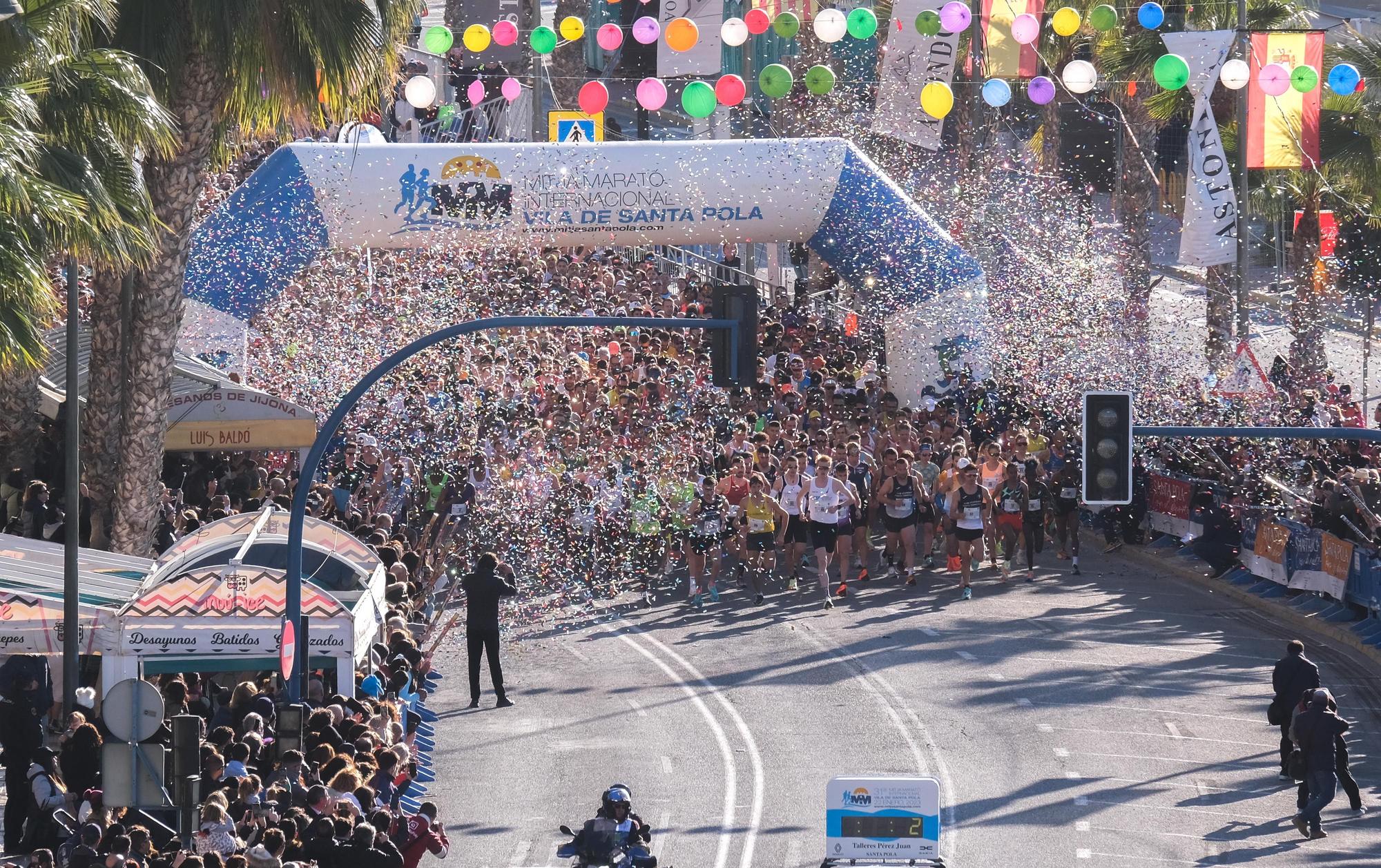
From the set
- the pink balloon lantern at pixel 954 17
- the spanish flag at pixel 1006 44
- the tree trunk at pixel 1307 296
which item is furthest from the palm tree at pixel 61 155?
the tree trunk at pixel 1307 296

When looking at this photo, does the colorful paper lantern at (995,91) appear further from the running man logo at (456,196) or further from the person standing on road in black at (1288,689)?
the person standing on road in black at (1288,689)

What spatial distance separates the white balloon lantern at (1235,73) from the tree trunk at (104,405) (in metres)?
16.3

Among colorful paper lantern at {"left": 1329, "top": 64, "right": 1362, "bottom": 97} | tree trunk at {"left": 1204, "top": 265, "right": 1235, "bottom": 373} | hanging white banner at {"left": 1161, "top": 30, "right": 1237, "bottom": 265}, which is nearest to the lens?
colorful paper lantern at {"left": 1329, "top": 64, "right": 1362, "bottom": 97}

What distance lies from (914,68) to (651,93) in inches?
155

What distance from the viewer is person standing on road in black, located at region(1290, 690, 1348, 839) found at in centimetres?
1439

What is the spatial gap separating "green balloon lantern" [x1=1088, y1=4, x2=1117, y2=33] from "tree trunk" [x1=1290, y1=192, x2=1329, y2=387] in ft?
16.4

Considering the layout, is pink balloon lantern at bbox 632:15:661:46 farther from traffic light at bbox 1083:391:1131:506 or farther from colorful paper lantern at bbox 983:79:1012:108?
traffic light at bbox 1083:391:1131:506

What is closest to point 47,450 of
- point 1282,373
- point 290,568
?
point 290,568

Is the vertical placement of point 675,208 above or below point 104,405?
above

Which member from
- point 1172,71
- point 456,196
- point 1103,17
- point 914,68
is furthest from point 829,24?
point 456,196

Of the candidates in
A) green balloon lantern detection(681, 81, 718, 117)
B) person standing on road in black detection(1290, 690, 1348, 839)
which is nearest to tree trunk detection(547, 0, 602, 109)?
green balloon lantern detection(681, 81, 718, 117)

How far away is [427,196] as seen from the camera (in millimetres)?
25281

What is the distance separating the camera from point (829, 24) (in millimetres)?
30422

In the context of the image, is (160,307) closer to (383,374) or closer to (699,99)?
(383,374)
